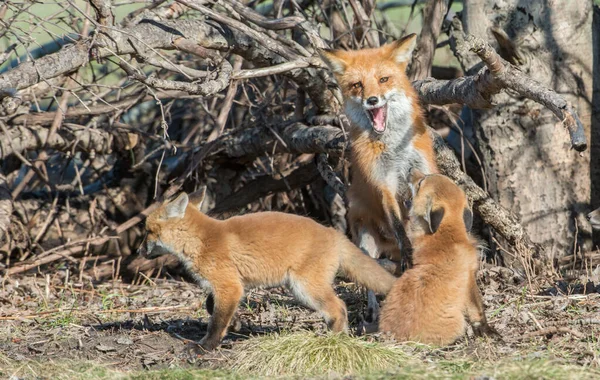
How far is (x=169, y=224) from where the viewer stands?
20.5ft

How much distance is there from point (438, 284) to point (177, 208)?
2156mm

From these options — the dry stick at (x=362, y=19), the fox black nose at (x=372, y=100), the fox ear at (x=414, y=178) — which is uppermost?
the dry stick at (x=362, y=19)

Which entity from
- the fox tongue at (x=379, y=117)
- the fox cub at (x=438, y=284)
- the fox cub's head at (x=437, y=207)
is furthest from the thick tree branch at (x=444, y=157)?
the fox cub at (x=438, y=284)

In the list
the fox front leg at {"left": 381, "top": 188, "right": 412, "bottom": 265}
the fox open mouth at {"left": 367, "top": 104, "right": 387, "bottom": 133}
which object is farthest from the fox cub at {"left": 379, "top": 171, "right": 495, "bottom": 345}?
the fox open mouth at {"left": 367, "top": 104, "right": 387, "bottom": 133}

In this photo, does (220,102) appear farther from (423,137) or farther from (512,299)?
(512,299)

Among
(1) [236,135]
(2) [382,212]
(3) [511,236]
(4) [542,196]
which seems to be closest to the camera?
(2) [382,212]

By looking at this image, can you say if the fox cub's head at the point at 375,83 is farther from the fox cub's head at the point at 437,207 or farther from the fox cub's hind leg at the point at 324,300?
the fox cub's hind leg at the point at 324,300

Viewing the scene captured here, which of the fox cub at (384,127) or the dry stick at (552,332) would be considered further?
the fox cub at (384,127)

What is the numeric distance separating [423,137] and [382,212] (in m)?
0.82

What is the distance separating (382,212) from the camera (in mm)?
7402

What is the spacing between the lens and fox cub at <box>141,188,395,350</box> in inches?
231

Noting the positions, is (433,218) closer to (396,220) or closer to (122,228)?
(396,220)

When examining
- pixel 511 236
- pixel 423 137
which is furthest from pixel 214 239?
pixel 511 236

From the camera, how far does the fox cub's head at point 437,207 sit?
230 inches
